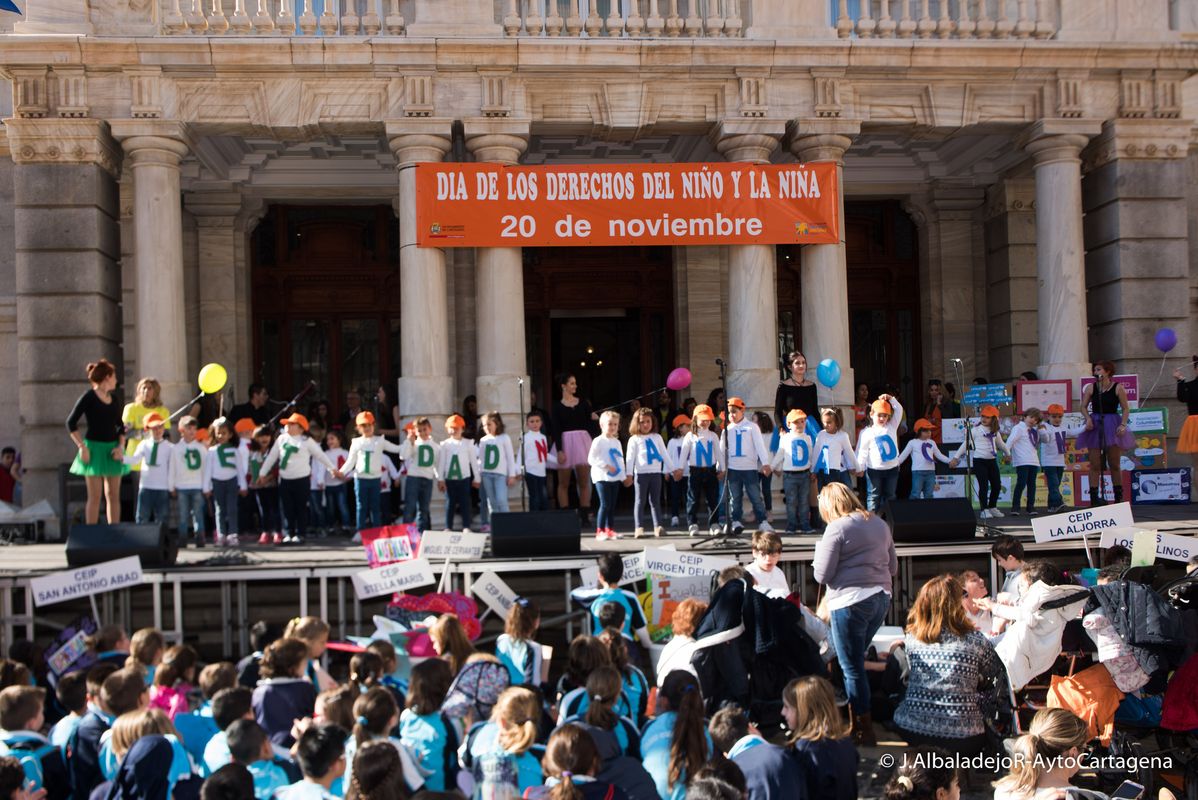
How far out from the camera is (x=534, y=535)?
37.8ft

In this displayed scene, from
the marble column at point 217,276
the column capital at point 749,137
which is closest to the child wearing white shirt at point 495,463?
the column capital at point 749,137

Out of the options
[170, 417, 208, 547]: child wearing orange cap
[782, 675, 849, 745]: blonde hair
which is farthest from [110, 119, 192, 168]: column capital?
[782, 675, 849, 745]: blonde hair

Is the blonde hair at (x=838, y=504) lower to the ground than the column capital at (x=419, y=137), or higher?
lower

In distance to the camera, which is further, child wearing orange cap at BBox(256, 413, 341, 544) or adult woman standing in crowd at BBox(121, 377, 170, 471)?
child wearing orange cap at BBox(256, 413, 341, 544)

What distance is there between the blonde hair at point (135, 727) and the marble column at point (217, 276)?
564 inches

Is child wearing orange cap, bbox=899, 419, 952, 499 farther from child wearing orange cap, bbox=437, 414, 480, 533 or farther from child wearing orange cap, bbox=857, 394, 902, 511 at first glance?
child wearing orange cap, bbox=437, 414, 480, 533

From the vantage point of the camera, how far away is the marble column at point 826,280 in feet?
52.0

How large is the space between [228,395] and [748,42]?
8425 mm

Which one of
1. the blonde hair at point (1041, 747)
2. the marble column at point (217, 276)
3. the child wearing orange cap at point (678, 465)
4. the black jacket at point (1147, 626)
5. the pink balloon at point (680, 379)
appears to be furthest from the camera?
the marble column at point (217, 276)

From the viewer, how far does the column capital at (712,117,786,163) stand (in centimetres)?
1572

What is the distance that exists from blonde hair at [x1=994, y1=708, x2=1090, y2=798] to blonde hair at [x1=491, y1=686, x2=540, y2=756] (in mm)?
2062

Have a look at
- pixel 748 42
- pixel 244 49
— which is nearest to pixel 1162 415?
pixel 748 42

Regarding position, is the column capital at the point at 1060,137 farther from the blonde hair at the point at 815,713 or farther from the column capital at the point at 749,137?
the blonde hair at the point at 815,713

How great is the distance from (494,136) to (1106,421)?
8778 millimetres
